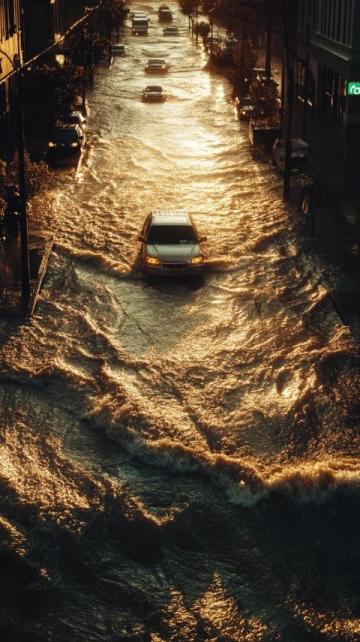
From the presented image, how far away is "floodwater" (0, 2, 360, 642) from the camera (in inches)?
625

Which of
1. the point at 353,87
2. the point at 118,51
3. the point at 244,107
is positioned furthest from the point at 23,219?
the point at 118,51

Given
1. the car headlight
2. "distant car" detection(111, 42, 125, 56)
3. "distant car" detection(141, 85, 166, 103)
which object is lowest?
"distant car" detection(111, 42, 125, 56)

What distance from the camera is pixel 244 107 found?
187 feet

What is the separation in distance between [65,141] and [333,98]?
42.5 ft

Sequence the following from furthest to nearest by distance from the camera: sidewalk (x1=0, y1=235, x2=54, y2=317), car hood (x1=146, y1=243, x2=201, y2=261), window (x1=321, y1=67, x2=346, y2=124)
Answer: window (x1=321, y1=67, x2=346, y2=124) → car hood (x1=146, y1=243, x2=201, y2=261) → sidewalk (x1=0, y1=235, x2=54, y2=317)

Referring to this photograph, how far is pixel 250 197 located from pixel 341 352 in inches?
637

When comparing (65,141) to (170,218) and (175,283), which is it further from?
(175,283)

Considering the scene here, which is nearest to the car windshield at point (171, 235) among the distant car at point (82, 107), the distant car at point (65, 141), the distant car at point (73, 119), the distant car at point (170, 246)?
the distant car at point (170, 246)

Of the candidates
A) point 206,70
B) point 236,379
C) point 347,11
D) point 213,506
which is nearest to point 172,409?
point 236,379

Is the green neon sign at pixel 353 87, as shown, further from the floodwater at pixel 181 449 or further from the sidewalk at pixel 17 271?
the sidewalk at pixel 17 271

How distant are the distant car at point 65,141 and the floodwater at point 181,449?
9.94 meters

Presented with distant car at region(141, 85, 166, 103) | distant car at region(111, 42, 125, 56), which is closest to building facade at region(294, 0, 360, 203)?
distant car at region(141, 85, 166, 103)

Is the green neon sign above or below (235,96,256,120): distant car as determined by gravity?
above

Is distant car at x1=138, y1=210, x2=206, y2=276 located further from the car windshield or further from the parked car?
the parked car
